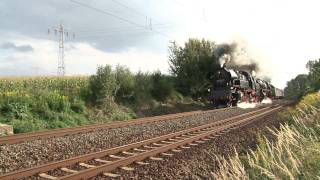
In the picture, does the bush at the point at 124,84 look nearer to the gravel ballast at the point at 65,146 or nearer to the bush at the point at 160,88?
the bush at the point at 160,88

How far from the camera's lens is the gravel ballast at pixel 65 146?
1110cm

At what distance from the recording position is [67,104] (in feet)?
79.6

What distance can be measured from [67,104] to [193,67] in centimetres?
2093

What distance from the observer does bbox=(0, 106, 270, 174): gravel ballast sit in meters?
11.1

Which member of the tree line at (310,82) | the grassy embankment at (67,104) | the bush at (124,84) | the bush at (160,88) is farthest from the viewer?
the tree line at (310,82)

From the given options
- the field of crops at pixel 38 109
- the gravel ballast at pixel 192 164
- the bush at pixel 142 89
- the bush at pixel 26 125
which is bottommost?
the gravel ballast at pixel 192 164

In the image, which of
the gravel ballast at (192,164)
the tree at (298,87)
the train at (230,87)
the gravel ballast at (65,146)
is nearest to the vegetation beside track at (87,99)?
the train at (230,87)

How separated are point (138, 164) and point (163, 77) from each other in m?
29.3

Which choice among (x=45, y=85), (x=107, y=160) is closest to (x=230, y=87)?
(x=45, y=85)

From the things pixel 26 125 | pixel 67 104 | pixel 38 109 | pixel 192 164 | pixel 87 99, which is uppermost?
pixel 87 99

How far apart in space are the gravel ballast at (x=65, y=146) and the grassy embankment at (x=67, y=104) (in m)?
4.28

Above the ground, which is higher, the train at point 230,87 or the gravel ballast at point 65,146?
the train at point 230,87

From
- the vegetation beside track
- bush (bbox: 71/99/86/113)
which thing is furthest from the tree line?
bush (bbox: 71/99/86/113)

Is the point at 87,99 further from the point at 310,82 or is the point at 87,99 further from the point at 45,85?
the point at 310,82
